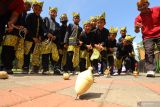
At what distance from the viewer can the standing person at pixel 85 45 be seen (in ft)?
34.9

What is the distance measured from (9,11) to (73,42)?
3.61m

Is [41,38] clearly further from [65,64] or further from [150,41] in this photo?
[150,41]

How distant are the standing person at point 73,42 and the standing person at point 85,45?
18 centimetres

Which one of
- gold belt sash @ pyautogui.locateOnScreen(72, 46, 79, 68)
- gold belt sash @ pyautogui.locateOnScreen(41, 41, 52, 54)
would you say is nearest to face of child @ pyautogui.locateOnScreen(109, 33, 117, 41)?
gold belt sash @ pyautogui.locateOnScreen(72, 46, 79, 68)

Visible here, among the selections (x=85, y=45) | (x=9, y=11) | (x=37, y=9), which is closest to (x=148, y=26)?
(x=85, y=45)

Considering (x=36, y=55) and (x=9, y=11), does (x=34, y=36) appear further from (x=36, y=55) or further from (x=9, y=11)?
(x=9, y=11)

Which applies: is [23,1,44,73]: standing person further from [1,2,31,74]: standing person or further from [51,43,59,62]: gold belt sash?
[1,2,31,74]: standing person

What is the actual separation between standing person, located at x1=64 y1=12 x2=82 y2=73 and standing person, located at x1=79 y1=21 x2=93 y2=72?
→ 18 cm

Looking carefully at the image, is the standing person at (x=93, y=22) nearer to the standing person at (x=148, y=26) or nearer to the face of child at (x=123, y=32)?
the face of child at (x=123, y=32)

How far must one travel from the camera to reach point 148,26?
907 cm

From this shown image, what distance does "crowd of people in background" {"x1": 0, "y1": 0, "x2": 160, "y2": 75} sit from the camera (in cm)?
900

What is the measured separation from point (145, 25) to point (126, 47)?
3.31 metres

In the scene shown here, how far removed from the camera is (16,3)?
7.11 m

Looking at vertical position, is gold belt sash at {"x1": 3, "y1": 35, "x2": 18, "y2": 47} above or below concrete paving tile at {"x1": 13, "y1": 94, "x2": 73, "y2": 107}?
above
